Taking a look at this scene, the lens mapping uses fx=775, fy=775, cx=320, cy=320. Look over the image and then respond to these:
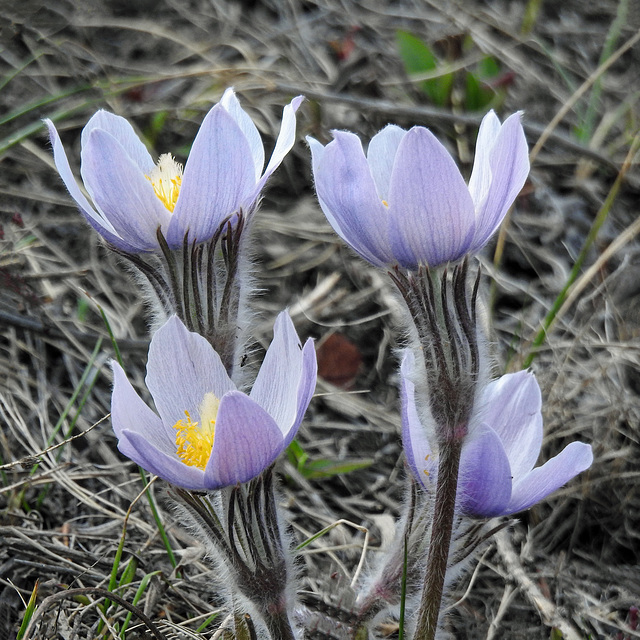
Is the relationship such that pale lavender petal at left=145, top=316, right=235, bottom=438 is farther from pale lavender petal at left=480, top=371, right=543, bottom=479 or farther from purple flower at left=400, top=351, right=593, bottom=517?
pale lavender petal at left=480, top=371, right=543, bottom=479

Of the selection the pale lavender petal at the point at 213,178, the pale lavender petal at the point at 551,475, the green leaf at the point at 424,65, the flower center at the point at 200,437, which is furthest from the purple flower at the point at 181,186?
the green leaf at the point at 424,65

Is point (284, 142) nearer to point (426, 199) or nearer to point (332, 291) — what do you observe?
point (426, 199)

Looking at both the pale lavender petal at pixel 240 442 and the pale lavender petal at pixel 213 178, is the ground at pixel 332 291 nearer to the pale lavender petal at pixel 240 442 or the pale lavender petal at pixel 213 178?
the pale lavender petal at pixel 213 178

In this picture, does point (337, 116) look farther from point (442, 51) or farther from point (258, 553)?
point (258, 553)

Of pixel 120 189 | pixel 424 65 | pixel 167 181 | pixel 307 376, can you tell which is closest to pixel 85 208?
pixel 120 189

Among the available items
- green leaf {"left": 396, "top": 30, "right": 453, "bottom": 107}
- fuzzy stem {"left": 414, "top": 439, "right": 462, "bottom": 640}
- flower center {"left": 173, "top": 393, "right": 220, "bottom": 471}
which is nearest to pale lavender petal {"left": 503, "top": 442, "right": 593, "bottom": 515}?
fuzzy stem {"left": 414, "top": 439, "right": 462, "bottom": 640}

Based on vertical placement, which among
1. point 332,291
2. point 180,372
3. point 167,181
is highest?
point 167,181
